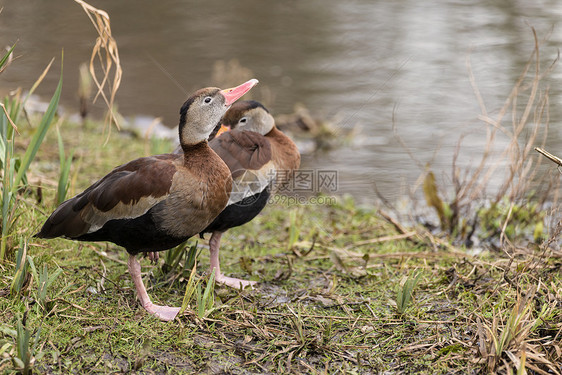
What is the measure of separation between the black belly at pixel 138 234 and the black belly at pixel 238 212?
1.64 ft

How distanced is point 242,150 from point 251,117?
0.37 meters

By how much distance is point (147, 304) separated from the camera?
316 centimetres

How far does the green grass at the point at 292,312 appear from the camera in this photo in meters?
2.73

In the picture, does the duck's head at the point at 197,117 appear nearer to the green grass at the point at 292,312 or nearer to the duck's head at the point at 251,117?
the green grass at the point at 292,312

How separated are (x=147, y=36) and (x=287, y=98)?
3.47 metres

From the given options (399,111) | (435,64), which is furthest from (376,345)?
(435,64)

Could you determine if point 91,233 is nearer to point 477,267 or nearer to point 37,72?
point 477,267

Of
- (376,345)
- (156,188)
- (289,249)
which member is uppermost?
(156,188)

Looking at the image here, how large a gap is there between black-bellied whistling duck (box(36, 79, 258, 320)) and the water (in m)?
3.03

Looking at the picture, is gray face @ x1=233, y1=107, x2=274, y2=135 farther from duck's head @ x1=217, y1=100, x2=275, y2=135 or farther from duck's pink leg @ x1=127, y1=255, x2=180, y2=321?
duck's pink leg @ x1=127, y1=255, x2=180, y2=321

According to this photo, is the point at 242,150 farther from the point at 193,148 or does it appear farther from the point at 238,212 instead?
the point at 193,148

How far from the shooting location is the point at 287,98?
27.9ft

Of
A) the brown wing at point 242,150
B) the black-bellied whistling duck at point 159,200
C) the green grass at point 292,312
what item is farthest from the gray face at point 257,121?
the black-bellied whistling duck at point 159,200

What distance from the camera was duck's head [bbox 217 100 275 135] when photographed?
4074 millimetres
